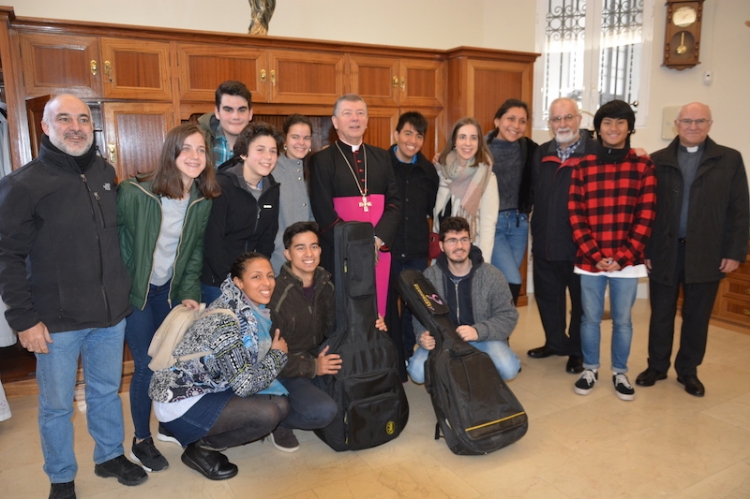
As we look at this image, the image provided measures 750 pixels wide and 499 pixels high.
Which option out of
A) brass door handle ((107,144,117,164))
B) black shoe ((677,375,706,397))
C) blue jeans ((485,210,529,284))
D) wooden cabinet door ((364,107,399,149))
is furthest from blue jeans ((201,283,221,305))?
black shoe ((677,375,706,397))

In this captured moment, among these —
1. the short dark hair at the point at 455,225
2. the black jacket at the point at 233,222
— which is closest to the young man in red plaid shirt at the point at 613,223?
the short dark hair at the point at 455,225

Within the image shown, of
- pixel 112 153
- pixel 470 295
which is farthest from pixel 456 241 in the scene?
pixel 112 153

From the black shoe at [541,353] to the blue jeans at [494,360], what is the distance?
83cm

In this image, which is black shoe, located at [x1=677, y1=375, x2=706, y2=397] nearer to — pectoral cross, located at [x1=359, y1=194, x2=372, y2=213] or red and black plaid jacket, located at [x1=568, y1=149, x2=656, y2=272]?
red and black plaid jacket, located at [x1=568, y1=149, x2=656, y2=272]

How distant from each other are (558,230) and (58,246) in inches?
96.8

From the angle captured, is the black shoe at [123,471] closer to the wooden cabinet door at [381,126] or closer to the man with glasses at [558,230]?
the man with glasses at [558,230]

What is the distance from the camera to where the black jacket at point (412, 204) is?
3072mm

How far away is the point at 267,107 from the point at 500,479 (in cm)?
257

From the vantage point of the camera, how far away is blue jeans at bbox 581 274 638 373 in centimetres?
297

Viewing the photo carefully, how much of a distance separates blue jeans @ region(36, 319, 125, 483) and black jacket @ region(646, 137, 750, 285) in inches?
103

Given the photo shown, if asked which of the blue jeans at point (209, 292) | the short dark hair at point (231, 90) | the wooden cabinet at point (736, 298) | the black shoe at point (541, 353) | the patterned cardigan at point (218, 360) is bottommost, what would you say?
the black shoe at point (541, 353)

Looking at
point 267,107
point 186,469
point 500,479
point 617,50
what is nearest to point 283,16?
point 267,107

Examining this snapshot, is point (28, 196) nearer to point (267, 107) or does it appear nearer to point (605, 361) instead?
point (267, 107)

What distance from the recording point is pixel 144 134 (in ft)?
10.9
